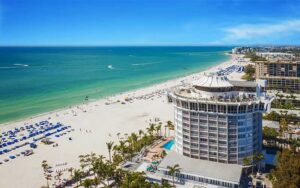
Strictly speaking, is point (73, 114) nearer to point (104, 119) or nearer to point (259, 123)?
point (104, 119)

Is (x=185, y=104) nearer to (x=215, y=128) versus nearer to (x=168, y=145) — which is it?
(x=215, y=128)

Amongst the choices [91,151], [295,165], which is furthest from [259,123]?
[91,151]

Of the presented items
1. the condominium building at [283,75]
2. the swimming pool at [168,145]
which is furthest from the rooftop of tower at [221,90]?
the condominium building at [283,75]

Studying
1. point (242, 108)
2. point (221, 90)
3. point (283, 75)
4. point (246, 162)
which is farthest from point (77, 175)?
point (283, 75)

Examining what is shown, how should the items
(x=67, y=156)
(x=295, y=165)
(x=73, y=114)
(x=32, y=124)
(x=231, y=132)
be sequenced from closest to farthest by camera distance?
1. (x=295, y=165)
2. (x=231, y=132)
3. (x=67, y=156)
4. (x=32, y=124)
5. (x=73, y=114)

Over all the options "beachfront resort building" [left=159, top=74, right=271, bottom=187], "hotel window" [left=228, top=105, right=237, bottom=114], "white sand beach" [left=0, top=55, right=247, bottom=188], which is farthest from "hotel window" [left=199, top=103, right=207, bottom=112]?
"white sand beach" [left=0, top=55, right=247, bottom=188]

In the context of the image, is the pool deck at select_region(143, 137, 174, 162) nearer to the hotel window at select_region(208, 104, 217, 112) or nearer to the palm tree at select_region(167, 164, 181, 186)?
the palm tree at select_region(167, 164, 181, 186)
